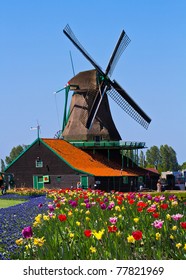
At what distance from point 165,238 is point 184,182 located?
4871 centimetres

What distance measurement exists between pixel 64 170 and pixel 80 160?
60.8 inches

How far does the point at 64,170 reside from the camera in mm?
44000

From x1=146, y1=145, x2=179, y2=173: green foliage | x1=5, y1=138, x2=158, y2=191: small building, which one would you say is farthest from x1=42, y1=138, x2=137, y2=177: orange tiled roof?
x1=146, y1=145, x2=179, y2=173: green foliage

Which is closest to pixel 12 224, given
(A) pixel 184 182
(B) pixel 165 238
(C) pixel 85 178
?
(B) pixel 165 238

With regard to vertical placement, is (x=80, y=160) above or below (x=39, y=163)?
above

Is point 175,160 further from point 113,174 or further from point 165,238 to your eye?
point 165,238

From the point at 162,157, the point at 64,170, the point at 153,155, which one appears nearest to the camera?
the point at 64,170

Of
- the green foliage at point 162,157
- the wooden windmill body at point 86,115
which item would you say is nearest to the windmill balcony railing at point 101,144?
the wooden windmill body at point 86,115

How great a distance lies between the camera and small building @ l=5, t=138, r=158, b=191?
4303cm

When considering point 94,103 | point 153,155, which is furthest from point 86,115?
point 153,155

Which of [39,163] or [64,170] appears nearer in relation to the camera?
[64,170]

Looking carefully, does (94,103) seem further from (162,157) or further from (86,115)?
(162,157)

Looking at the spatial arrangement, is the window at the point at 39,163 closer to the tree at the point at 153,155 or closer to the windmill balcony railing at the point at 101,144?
the windmill balcony railing at the point at 101,144

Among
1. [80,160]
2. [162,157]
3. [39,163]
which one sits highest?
[162,157]
